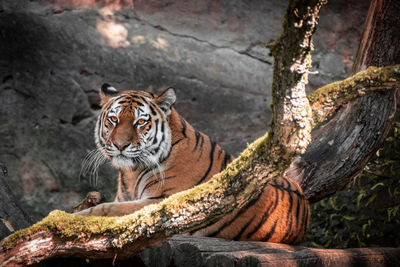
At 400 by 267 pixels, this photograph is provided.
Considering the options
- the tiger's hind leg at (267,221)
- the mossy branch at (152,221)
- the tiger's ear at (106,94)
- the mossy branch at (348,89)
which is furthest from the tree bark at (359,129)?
the mossy branch at (152,221)

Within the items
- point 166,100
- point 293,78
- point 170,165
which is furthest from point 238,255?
point 166,100

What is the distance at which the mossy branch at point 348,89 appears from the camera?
1.97m

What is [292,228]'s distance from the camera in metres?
3.07

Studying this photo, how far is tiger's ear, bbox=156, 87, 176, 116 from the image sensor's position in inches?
129

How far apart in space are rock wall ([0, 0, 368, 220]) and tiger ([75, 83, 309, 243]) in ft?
7.48

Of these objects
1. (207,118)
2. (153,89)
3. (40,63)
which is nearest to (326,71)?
(207,118)

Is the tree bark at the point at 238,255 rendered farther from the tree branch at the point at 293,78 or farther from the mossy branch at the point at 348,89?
the mossy branch at the point at 348,89

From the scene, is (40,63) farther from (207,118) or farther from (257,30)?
(257,30)

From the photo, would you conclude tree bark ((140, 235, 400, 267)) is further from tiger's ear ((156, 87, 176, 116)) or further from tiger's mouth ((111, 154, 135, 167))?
tiger's ear ((156, 87, 176, 116))

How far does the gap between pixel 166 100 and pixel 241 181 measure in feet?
4.66

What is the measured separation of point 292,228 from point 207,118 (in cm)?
304

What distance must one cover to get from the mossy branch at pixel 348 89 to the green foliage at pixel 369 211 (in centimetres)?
273

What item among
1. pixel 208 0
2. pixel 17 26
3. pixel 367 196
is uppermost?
pixel 208 0

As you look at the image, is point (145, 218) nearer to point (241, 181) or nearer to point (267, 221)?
point (241, 181)
